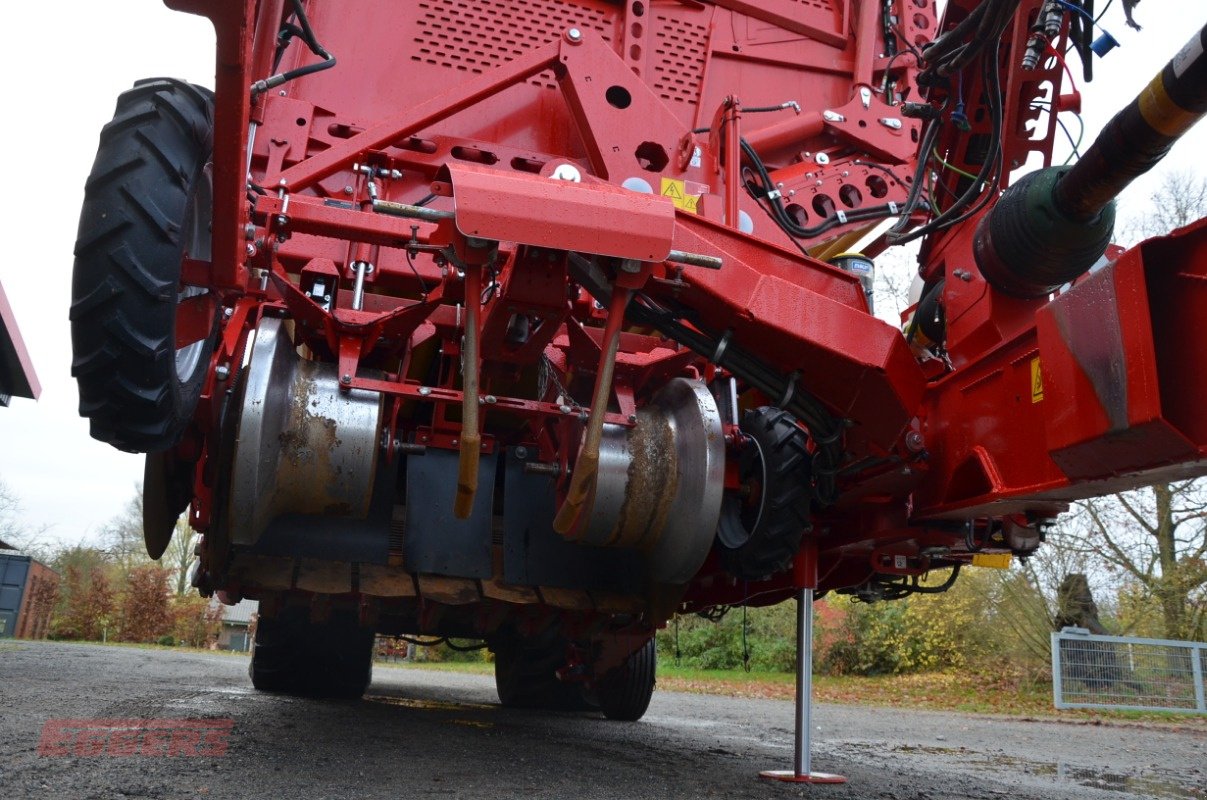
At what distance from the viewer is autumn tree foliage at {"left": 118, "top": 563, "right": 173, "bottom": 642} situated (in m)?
23.5

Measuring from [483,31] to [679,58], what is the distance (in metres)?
0.83

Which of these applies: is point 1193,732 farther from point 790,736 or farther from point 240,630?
point 240,630

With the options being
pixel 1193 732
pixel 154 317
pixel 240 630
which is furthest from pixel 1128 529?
pixel 240 630

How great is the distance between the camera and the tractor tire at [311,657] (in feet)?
17.7

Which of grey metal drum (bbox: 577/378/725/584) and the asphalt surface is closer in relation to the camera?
the asphalt surface

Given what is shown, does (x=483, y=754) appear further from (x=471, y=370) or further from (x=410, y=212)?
(x=410, y=212)

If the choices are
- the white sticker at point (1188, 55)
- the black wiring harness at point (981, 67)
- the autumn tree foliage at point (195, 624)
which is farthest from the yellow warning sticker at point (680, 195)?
the autumn tree foliage at point (195, 624)

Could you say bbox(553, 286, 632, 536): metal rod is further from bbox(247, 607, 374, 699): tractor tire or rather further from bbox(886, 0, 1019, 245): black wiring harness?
bbox(247, 607, 374, 699): tractor tire

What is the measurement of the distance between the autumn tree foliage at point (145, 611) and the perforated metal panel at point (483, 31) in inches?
925

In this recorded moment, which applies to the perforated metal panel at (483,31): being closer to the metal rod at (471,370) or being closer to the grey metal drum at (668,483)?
the grey metal drum at (668,483)

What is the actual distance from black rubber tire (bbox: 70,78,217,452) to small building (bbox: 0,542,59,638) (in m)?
21.4

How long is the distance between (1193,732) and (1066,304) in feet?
28.7

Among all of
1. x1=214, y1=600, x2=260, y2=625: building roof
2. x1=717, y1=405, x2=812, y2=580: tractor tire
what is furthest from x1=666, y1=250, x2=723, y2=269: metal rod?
x1=214, y1=600, x2=260, y2=625: building roof

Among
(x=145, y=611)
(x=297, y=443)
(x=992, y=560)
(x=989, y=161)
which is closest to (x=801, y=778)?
(x=992, y=560)
